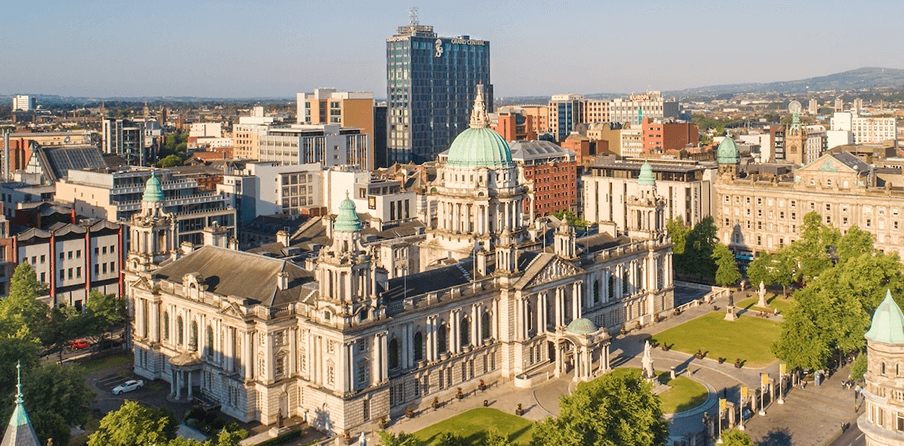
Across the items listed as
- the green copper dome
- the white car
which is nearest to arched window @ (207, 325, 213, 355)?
the white car

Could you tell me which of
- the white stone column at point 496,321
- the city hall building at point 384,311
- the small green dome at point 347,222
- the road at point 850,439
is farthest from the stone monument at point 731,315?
the small green dome at point 347,222

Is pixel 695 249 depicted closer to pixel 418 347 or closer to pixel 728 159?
pixel 728 159

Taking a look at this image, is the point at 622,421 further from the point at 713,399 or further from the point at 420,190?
the point at 420,190

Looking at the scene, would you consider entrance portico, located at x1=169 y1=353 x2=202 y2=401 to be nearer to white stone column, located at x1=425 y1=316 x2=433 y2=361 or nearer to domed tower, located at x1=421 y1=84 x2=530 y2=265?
white stone column, located at x1=425 y1=316 x2=433 y2=361

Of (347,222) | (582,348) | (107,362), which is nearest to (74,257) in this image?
(107,362)

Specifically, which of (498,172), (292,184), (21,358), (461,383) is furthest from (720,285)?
(21,358)

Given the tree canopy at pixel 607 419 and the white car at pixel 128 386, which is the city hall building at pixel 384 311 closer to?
the white car at pixel 128 386

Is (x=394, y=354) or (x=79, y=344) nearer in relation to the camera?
(x=394, y=354)
